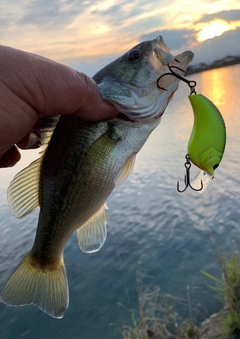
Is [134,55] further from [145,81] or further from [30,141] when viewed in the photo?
[30,141]

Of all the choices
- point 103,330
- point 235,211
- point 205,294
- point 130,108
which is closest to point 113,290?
point 103,330

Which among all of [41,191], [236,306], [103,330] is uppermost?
[41,191]

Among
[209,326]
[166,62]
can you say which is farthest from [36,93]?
[209,326]

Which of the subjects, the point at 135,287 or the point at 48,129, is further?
the point at 135,287

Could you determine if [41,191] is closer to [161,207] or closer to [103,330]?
[103,330]

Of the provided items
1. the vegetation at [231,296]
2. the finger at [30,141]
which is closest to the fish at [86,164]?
the finger at [30,141]

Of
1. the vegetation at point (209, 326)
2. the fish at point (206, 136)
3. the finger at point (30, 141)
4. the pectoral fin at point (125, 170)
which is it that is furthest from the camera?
the vegetation at point (209, 326)

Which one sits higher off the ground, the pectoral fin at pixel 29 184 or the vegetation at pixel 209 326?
the pectoral fin at pixel 29 184

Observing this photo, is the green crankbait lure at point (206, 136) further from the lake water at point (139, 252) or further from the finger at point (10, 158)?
the lake water at point (139, 252)
